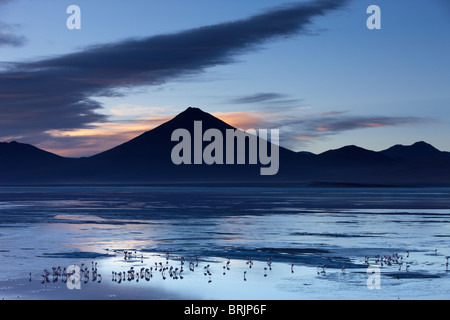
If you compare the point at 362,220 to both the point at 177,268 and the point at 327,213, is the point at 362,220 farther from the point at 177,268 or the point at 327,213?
the point at 177,268

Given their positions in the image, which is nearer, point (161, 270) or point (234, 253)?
point (161, 270)

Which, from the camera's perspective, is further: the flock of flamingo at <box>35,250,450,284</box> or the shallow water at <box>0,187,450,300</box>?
the flock of flamingo at <box>35,250,450,284</box>

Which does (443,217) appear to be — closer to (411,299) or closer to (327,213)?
(327,213)

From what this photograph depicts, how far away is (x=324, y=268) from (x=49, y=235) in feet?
48.1

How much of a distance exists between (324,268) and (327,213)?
83.7 feet

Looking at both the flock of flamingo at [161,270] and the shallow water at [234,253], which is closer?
the shallow water at [234,253]

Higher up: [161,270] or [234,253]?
[234,253]

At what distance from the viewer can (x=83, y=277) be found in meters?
19.5

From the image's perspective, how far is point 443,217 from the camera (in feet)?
135
